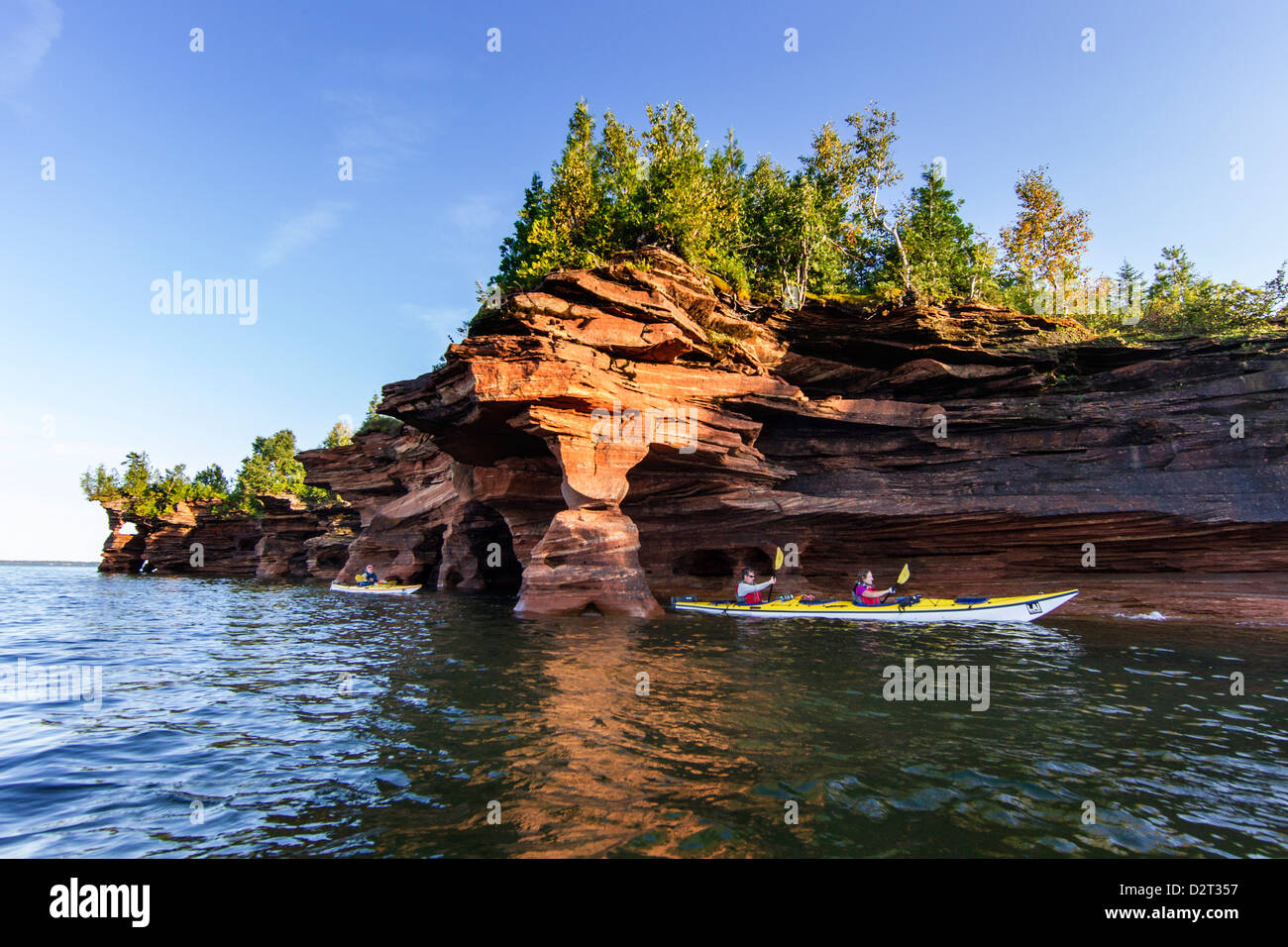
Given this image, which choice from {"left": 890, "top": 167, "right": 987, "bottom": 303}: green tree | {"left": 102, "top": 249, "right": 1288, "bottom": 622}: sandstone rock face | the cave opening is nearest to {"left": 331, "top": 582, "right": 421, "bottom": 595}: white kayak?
{"left": 102, "top": 249, "right": 1288, "bottom": 622}: sandstone rock face

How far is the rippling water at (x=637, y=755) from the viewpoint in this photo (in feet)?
17.3

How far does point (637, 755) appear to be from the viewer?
23.7 ft

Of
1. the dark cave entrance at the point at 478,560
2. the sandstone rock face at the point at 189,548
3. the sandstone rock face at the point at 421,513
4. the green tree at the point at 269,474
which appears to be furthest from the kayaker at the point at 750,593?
the green tree at the point at 269,474

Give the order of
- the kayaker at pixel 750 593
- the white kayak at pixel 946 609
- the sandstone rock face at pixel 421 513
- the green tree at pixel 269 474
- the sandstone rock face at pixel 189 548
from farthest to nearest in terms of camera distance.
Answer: the green tree at pixel 269 474 < the sandstone rock face at pixel 189 548 < the sandstone rock face at pixel 421 513 < the kayaker at pixel 750 593 < the white kayak at pixel 946 609

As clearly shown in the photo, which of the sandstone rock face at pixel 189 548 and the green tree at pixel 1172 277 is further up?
the green tree at pixel 1172 277

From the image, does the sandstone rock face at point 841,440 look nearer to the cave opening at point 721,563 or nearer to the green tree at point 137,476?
the cave opening at point 721,563

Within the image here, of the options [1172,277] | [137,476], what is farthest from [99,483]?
[1172,277]

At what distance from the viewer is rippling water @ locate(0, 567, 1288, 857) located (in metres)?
5.27

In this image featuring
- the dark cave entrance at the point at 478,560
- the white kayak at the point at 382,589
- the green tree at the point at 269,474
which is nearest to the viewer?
the white kayak at the point at 382,589

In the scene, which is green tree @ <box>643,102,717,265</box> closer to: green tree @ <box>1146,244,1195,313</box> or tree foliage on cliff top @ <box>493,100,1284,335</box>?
tree foliage on cliff top @ <box>493,100,1284,335</box>

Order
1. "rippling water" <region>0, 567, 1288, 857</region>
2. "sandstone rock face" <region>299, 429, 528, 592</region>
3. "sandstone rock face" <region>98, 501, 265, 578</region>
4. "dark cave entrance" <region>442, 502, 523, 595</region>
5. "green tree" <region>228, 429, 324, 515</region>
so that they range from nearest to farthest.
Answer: "rippling water" <region>0, 567, 1288, 857</region>
"sandstone rock face" <region>299, 429, 528, 592</region>
"dark cave entrance" <region>442, 502, 523, 595</region>
"sandstone rock face" <region>98, 501, 265, 578</region>
"green tree" <region>228, 429, 324, 515</region>

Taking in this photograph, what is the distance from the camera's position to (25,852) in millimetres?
4953
